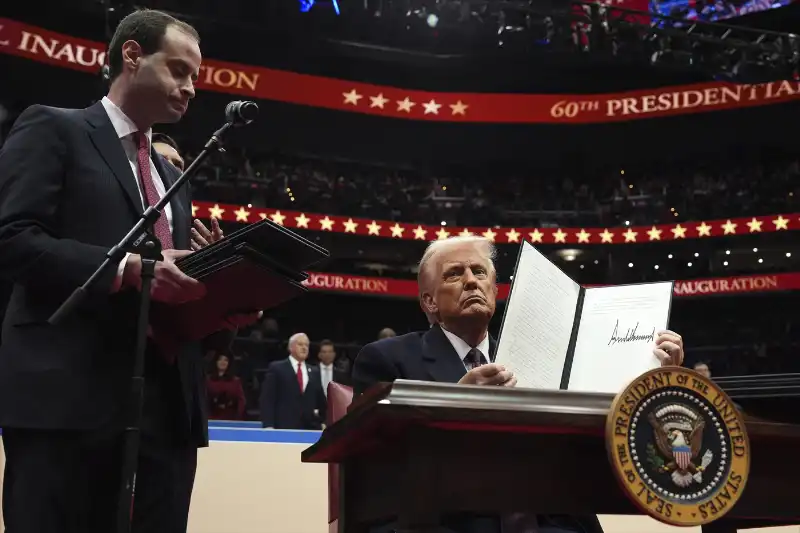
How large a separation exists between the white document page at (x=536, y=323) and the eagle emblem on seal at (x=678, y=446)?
61 centimetres

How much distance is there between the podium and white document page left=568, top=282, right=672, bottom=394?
0.50m

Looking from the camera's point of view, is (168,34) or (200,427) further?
(168,34)

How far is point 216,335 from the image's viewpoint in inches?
68.2

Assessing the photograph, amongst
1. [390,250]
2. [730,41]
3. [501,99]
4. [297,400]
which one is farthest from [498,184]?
[297,400]

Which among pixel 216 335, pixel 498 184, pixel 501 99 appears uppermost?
pixel 501 99

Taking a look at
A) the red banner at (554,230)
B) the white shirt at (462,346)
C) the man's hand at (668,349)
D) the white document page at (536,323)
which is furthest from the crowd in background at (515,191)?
the man's hand at (668,349)

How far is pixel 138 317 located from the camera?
144 cm

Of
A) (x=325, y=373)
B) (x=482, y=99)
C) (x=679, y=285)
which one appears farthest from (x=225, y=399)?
(x=482, y=99)

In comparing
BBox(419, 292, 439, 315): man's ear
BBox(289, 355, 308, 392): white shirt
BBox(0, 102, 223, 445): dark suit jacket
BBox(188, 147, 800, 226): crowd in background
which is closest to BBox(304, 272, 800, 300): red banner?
BBox(188, 147, 800, 226): crowd in background

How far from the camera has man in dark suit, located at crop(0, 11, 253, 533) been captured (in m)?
1.40

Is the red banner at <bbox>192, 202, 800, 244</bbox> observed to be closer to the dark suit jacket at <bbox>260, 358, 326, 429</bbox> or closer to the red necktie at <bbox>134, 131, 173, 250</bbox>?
the dark suit jacket at <bbox>260, 358, 326, 429</bbox>

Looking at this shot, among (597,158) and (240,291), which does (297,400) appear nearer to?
(240,291)

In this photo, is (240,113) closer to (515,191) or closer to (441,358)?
(441,358)

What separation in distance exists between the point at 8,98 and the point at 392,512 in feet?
41.0
